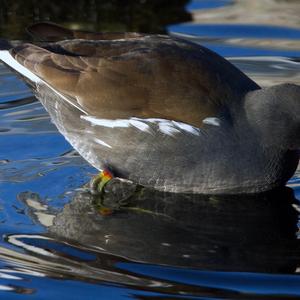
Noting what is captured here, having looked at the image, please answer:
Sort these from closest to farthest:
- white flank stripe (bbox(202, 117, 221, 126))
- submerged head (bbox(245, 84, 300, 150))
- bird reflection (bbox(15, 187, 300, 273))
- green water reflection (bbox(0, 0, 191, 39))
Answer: bird reflection (bbox(15, 187, 300, 273))
white flank stripe (bbox(202, 117, 221, 126))
submerged head (bbox(245, 84, 300, 150))
green water reflection (bbox(0, 0, 191, 39))

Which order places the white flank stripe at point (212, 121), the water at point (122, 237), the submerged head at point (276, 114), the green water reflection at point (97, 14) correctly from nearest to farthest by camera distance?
the water at point (122, 237) < the white flank stripe at point (212, 121) < the submerged head at point (276, 114) < the green water reflection at point (97, 14)

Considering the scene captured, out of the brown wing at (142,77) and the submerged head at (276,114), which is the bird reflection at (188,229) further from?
the brown wing at (142,77)

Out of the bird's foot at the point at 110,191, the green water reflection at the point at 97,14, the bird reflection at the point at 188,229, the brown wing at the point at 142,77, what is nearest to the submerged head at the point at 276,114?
the brown wing at the point at 142,77

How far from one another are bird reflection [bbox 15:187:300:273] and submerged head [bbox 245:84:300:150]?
0.46 metres

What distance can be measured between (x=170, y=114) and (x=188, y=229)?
0.81 meters

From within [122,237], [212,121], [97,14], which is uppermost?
[97,14]

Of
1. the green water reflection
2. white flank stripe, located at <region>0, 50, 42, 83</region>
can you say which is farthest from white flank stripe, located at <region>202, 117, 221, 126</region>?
the green water reflection

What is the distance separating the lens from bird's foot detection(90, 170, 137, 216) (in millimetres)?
7043

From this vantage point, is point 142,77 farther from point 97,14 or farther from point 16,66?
point 97,14

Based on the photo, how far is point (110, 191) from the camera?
7340 millimetres

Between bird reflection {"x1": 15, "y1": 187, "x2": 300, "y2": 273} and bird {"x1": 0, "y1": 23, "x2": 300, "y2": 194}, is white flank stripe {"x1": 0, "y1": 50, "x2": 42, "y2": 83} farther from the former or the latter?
bird reflection {"x1": 15, "y1": 187, "x2": 300, "y2": 273}

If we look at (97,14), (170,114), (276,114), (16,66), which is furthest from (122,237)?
(97,14)

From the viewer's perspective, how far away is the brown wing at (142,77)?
686 centimetres

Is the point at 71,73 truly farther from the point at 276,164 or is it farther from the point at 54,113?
the point at 276,164
